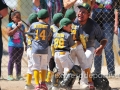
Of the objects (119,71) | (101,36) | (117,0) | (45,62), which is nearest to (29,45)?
(45,62)

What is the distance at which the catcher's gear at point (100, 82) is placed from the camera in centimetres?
724

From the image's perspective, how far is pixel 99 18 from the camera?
A: 8.62 m

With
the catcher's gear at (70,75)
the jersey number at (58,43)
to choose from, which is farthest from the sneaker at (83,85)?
the jersey number at (58,43)

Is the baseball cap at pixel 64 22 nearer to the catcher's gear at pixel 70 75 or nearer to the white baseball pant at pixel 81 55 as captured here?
the white baseball pant at pixel 81 55

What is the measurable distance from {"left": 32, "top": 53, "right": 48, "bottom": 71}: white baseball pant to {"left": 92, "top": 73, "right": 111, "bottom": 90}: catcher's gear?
78 cm

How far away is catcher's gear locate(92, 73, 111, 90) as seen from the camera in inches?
285

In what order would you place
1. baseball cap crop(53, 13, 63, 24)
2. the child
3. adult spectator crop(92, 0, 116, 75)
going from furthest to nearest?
the child, adult spectator crop(92, 0, 116, 75), baseball cap crop(53, 13, 63, 24)

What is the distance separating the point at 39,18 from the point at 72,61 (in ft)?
2.73

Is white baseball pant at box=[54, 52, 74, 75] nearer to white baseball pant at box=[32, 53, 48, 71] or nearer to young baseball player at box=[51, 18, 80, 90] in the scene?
young baseball player at box=[51, 18, 80, 90]

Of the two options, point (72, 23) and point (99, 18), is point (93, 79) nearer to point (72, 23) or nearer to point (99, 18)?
point (72, 23)

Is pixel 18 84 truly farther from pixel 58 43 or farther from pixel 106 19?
pixel 106 19

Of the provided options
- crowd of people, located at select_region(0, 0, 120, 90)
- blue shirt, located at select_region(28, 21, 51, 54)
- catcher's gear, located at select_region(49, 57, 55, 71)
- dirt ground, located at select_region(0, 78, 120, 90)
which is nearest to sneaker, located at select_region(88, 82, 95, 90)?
crowd of people, located at select_region(0, 0, 120, 90)

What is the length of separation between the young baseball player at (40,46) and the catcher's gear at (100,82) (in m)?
0.77

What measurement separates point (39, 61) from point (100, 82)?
974 mm
